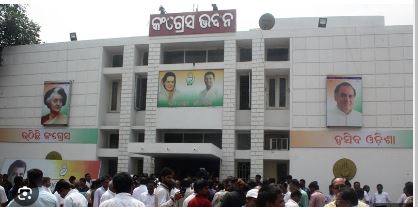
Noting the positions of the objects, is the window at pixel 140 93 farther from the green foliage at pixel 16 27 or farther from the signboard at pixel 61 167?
the green foliage at pixel 16 27

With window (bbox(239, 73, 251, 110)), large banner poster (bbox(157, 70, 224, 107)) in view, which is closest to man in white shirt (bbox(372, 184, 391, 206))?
window (bbox(239, 73, 251, 110))

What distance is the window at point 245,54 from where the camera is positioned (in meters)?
22.6

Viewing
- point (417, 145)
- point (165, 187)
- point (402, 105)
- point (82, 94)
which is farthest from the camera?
point (82, 94)

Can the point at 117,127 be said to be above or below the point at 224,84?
below

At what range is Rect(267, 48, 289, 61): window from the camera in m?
22.3

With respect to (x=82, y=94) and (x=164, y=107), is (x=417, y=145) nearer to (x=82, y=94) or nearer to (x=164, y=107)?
(x=164, y=107)

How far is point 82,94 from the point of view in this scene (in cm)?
2314

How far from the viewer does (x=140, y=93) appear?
23.1 metres

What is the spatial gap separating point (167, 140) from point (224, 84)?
12.3ft

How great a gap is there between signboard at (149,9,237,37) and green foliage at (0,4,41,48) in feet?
22.5

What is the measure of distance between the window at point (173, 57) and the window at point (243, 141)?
4.48m

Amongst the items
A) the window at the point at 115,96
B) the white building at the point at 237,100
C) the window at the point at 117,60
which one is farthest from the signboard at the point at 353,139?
the window at the point at 117,60

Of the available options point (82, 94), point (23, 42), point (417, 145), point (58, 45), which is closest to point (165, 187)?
point (417, 145)

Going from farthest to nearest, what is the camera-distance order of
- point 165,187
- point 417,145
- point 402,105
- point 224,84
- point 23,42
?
point 23,42
point 224,84
point 402,105
point 165,187
point 417,145
